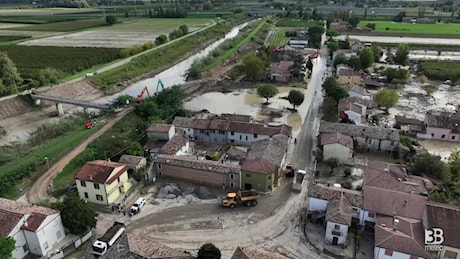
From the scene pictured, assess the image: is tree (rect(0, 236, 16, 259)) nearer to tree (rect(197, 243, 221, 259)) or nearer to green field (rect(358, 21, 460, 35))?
tree (rect(197, 243, 221, 259))

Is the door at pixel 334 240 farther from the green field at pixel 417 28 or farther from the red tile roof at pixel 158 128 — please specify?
the green field at pixel 417 28

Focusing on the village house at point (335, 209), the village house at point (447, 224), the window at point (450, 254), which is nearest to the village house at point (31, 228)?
the village house at point (335, 209)

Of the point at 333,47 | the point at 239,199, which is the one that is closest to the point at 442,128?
the point at 239,199

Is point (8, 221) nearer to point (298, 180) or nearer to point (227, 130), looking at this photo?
point (227, 130)

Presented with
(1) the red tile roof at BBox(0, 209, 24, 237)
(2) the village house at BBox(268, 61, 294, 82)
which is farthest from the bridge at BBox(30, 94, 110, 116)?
(2) the village house at BBox(268, 61, 294, 82)

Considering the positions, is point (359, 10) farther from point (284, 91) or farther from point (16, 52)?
point (16, 52)

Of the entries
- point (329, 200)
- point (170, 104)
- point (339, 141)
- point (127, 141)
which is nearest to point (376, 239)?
point (329, 200)
